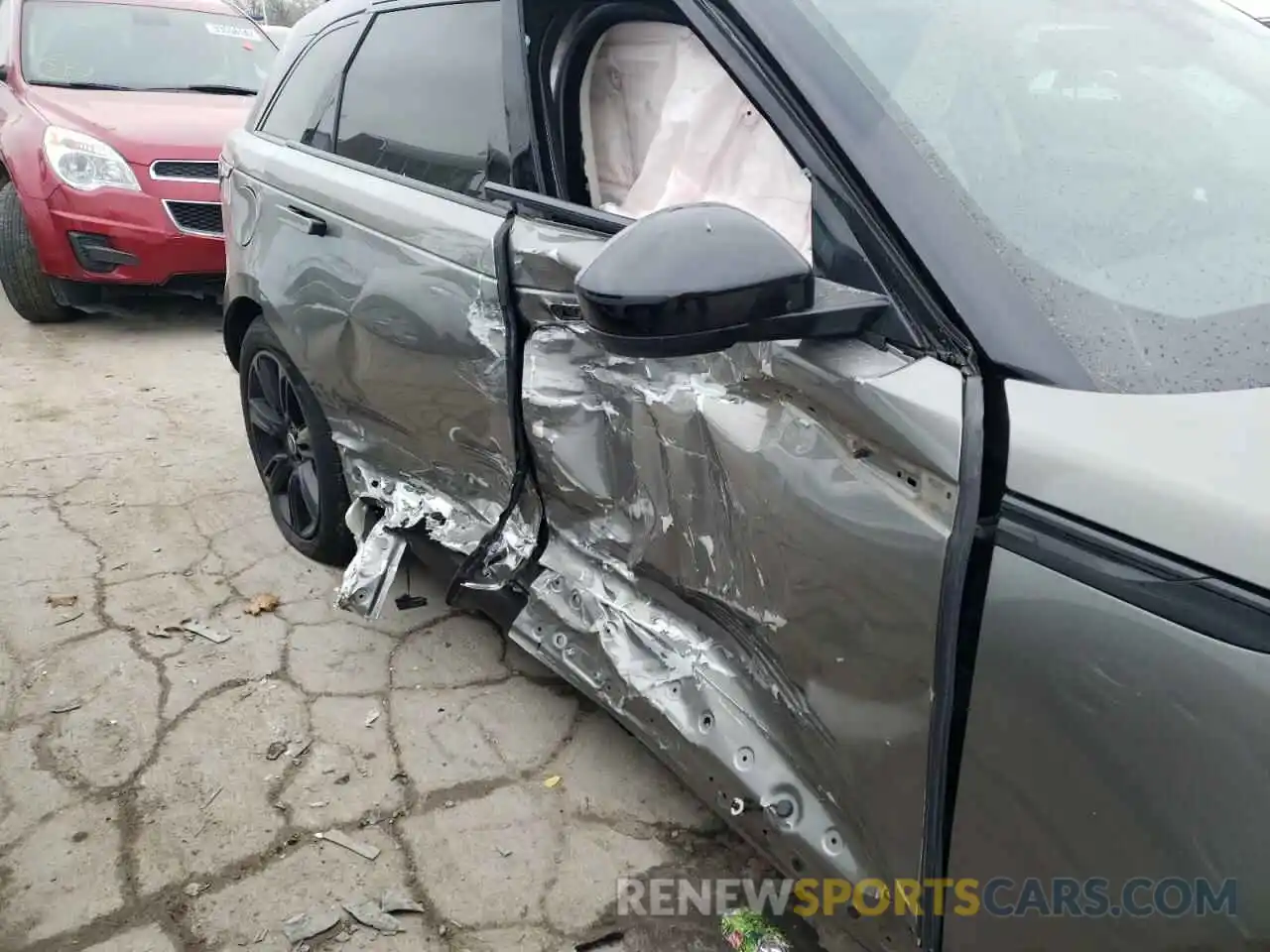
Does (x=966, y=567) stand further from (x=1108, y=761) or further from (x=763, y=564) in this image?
(x=763, y=564)

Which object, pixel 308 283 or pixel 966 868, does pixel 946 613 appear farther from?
pixel 308 283

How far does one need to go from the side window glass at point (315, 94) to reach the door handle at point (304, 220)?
20cm

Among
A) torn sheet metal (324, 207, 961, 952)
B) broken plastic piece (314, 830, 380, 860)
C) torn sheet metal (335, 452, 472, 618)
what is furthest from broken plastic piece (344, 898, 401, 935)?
torn sheet metal (335, 452, 472, 618)

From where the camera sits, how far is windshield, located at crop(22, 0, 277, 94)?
576 cm

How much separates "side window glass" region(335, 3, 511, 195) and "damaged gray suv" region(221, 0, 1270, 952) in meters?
0.02

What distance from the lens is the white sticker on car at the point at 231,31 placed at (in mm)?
6395

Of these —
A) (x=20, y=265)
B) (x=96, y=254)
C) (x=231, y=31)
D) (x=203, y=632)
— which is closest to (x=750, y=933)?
(x=203, y=632)

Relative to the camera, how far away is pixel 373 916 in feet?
6.01

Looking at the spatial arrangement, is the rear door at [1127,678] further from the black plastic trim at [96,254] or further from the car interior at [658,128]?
the black plastic trim at [96,254]

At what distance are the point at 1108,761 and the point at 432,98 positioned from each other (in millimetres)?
1971

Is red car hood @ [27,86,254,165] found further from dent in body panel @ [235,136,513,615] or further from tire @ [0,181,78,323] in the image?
dent in body panel @ [235,136,513,615]

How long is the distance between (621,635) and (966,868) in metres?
0.84

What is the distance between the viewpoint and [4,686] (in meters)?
2.47

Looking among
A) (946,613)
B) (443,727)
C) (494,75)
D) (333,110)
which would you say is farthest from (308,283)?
(946,613)
